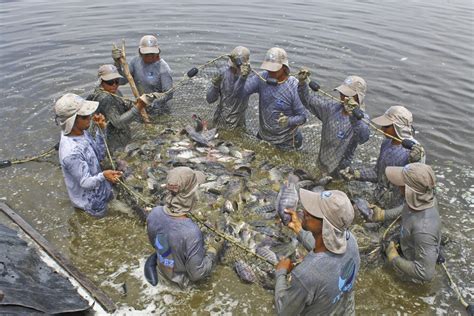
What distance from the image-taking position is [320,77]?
547 inches

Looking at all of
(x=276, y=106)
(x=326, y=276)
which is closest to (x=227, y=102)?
(x=276, y=106)

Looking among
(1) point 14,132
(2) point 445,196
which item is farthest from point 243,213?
(1) point 14,132

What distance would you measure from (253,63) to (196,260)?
1081 centimetres

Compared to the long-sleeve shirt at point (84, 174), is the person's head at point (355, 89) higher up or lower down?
higher up

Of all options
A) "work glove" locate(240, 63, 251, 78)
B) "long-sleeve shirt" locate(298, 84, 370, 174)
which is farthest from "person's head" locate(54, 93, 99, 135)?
"long-sleeve shirt" locate(298, 84, 370, 174)

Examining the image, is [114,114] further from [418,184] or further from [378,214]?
[418,184]

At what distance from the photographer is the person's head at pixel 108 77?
313 inches

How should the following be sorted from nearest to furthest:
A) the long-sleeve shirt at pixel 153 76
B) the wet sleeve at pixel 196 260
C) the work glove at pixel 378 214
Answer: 1. the wet sleeve at pixel 196 260
2. the work glove at pixel 378 214
3. the long-sleeve shirt at pixel 153 76

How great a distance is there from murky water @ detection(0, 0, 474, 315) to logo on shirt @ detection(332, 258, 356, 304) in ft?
5.71

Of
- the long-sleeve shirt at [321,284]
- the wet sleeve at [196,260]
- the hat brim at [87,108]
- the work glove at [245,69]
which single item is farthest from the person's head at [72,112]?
the long-sleeve shirt at [321,284]

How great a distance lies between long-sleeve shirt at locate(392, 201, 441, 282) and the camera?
16.9 ft

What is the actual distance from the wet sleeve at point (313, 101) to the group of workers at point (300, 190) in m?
0.02

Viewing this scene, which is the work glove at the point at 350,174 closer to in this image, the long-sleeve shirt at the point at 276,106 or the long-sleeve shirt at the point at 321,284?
the long-sleeve shirt at the point at 276,106

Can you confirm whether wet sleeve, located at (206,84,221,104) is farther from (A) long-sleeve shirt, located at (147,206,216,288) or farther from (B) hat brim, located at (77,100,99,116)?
(A) long-sleeve shirt, located at (147,206,216,288)
